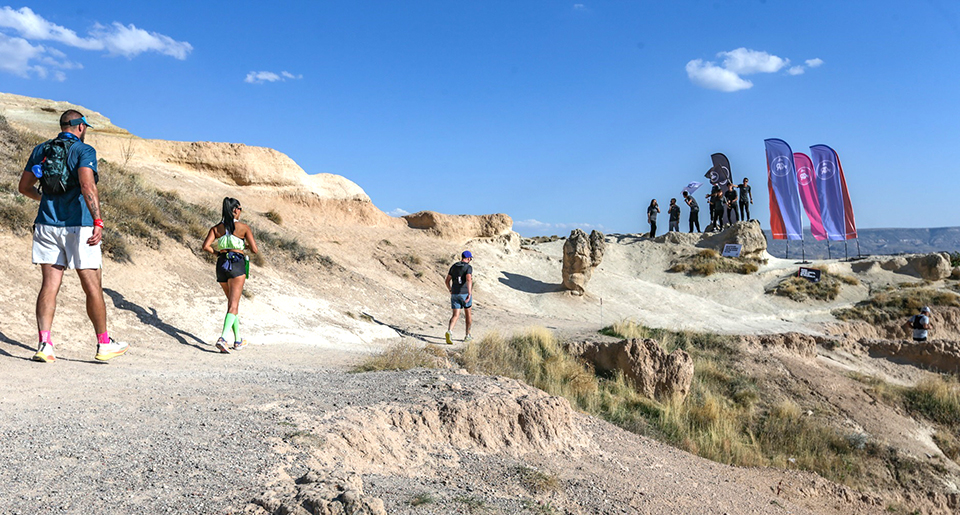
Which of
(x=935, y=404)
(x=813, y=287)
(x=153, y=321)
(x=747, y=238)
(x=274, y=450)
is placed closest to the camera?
(x=274, y=450)

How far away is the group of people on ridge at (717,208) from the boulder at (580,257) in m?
9.59

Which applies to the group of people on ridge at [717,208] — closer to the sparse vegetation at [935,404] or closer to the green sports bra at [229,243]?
the sparse vegetation at [935,404]

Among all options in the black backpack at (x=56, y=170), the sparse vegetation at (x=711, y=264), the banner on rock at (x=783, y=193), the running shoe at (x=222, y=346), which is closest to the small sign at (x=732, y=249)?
the sparse vegetation at (x=711, y=264)

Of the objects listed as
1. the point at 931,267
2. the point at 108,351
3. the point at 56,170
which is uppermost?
the point at 56,170

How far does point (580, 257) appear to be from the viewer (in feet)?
65.3

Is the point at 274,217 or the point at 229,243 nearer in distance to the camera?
the point at 229,243

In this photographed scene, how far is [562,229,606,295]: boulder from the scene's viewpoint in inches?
784

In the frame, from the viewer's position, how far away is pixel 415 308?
48.2ft

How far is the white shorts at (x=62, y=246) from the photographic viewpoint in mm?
5426

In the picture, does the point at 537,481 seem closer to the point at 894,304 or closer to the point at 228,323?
the point at 228,323

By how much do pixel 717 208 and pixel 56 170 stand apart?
89.2ft

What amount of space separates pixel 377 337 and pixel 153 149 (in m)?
12.1

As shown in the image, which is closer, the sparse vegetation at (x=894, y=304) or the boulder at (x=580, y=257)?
the sparse vegetation at (x=894, y=304)

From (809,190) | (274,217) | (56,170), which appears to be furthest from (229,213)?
(809,190)
